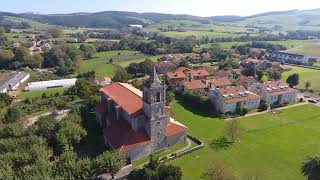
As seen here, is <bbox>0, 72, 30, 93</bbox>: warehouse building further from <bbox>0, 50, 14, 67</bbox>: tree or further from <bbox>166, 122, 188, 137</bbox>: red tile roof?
<bbox>166, 122, 188, 137</bbox>: red tile roof

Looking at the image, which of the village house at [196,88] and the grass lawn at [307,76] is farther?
the grass lawn at [307,76]

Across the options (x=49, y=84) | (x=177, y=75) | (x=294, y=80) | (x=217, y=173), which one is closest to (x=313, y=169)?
(x=217, y=173)

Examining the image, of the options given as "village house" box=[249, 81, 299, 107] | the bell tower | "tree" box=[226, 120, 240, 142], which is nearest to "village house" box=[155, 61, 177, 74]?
"village house" box=[249, 81, 299, 107]

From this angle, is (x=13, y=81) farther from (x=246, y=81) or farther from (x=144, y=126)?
(x=246, y=81)

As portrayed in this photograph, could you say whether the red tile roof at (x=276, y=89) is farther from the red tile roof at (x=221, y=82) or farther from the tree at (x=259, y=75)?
the tree at (x=259, y=75)

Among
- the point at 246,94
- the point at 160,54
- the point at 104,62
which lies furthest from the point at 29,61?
the point at 246,94

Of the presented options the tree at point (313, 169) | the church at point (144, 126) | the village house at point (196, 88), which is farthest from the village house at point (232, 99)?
the tree at point (313, 169)

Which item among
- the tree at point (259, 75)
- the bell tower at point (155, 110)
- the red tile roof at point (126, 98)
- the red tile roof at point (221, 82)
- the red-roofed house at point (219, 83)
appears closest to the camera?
the bell tower at point (155, 110)

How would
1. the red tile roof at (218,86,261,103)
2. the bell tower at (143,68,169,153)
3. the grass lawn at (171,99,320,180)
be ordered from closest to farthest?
1. the grass lawn at (171,99,320,180)
2. the bell tower at (143,68,169,153)
3. the red tile roof at (218,86,261,103)
